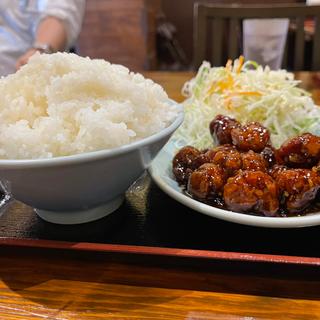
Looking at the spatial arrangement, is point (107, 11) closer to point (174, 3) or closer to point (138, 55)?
point (138, 55)

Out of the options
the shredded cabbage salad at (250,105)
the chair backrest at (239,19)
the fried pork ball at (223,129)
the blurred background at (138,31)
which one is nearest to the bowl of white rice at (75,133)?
the fried pork ball at (223,129)

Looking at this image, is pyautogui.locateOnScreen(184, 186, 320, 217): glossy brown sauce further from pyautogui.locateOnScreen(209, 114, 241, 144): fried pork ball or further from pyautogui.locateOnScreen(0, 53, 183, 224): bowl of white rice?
pyautogui.locateOnScreen(209, 114, 241, 144): fried pork ball

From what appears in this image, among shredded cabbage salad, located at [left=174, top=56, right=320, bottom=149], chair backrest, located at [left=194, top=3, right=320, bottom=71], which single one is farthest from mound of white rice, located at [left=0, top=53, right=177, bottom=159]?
chair backrest, located at [left=194, top=3, right=320, bottom=71]

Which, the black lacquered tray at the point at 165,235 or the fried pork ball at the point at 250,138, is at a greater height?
the fried pork ball at the point at 250,138

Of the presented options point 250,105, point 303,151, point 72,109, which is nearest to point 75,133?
point 72,109

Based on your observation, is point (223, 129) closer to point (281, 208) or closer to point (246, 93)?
point (281, 208)

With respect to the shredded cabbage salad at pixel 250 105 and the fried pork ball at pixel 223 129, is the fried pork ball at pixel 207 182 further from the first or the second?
the shredded cabbage salad at pixel 250 105

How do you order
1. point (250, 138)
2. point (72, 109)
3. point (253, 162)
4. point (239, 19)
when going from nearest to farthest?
point (72, 109), point (253, 162), point (250, 138), point (239, 19)
